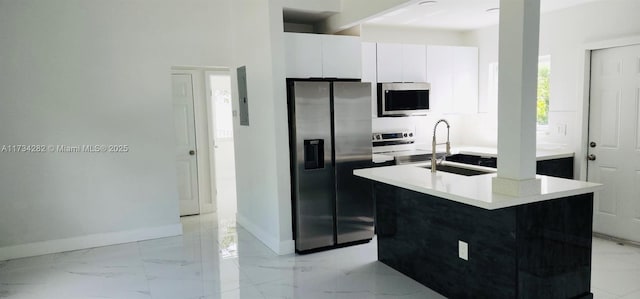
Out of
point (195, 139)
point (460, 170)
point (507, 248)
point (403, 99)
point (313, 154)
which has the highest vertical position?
point (403, 99)

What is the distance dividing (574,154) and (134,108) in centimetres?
492

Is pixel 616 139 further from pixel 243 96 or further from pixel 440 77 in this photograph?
pixel 243 96

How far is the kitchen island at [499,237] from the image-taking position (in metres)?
2.54

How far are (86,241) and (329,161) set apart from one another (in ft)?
9.20

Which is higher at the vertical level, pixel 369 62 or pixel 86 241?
pixel 369 62

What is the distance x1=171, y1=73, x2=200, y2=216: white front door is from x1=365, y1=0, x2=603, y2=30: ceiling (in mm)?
2559

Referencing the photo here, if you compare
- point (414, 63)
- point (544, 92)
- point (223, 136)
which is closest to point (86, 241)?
point (223, 136)

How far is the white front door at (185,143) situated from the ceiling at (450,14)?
2559mm

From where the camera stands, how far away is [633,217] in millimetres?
4188

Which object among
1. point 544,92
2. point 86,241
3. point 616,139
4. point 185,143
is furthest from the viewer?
point 185,143

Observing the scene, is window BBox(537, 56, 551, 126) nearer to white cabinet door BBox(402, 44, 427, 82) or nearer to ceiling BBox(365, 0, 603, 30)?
ceiling BBox(365, 0, 603, 30)

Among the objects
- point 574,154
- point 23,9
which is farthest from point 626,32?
point 23,9

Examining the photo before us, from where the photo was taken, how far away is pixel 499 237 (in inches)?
103

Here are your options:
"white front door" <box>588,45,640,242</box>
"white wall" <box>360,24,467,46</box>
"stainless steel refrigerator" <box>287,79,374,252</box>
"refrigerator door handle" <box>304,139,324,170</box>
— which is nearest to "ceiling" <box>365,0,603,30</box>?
"white wall" <box>360,24,467,46</box>
